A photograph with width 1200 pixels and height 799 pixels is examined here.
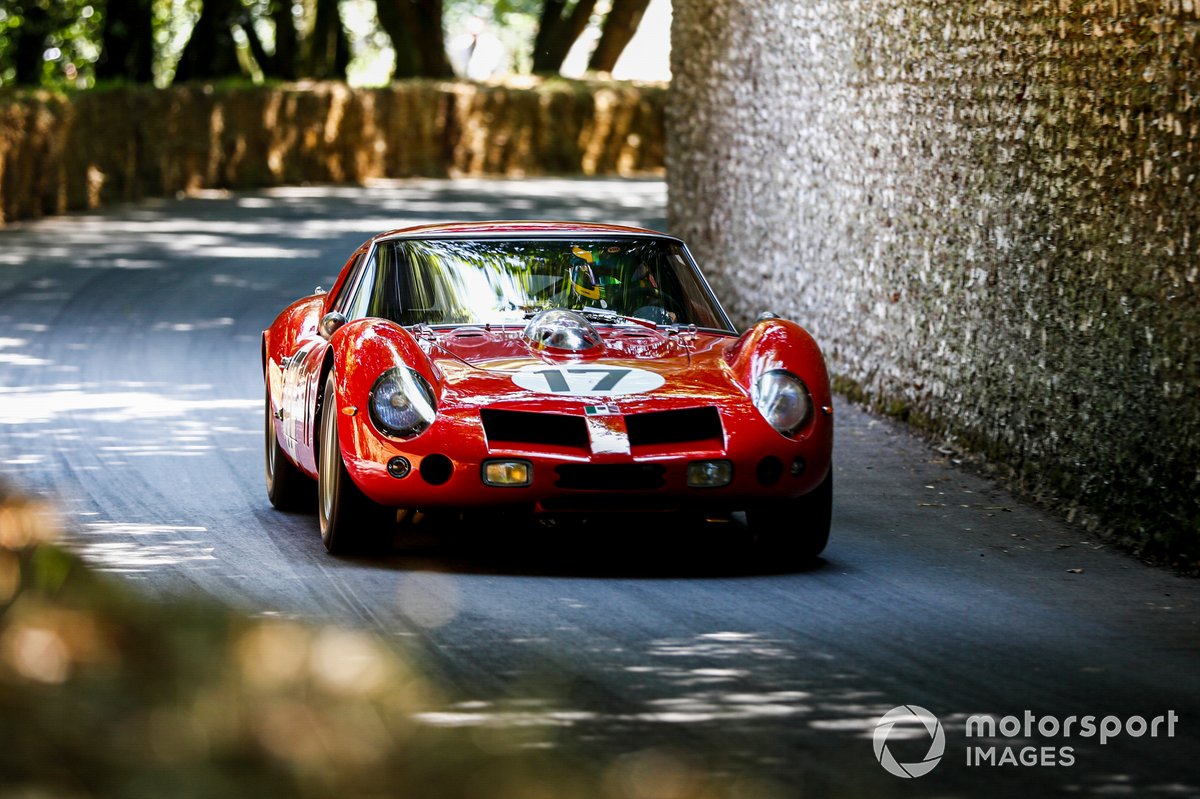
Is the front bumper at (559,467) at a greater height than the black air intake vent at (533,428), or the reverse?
the black air intake vent at (533,428)

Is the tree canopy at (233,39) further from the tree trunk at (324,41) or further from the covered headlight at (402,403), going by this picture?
the covered headlight at (402,403)

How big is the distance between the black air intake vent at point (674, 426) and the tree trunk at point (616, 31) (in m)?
38.2

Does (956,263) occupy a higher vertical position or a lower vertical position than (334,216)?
higher

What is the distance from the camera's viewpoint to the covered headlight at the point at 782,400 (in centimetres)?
768

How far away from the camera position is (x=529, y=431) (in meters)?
7.47

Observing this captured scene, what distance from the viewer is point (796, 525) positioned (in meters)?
7.92

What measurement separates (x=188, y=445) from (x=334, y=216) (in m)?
19.6

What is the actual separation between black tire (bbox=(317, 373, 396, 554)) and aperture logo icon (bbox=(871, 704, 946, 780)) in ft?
9.58

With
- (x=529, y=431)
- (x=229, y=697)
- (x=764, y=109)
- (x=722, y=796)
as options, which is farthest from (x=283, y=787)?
(x=764, y=109)

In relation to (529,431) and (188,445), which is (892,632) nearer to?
(529,431)

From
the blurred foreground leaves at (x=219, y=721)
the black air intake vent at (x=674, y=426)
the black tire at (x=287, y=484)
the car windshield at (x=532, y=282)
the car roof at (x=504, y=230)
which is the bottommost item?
the black tire at (x=287, y=484)

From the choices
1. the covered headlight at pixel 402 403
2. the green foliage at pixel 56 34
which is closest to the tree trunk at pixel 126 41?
the green foliage at pixel 56 34

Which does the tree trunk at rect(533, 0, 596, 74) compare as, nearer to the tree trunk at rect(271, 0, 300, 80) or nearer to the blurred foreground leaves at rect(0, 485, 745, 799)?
the tree trunk at rect(271, 0, 300, 80)

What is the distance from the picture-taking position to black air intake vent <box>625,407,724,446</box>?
7.45 meters
